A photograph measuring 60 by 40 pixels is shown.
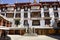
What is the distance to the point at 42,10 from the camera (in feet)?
146

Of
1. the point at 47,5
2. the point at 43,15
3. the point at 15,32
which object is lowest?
the point at 15,32

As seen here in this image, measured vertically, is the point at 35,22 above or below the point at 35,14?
below

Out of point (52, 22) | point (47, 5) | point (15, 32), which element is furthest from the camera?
point (47, 5)

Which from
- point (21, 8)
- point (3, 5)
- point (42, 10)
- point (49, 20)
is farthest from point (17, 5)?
point (49, 20)

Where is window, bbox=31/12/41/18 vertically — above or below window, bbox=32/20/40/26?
above

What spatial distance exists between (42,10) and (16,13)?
349 inches

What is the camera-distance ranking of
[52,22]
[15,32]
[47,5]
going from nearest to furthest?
[15,32] → [52,22] → [47,5]

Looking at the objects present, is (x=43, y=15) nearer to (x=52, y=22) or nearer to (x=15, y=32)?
(x=52, y=22)

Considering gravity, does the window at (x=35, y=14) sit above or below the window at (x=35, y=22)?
above

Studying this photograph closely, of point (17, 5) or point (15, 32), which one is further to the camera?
point (17, 5)

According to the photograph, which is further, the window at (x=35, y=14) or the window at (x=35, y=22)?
the window at (x=35, y=14)

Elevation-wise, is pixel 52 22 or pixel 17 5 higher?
pixel 17 5

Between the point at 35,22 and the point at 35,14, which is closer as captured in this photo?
the point at 35,22

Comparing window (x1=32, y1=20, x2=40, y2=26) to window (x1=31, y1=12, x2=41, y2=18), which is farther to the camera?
window (x1=31, y1=12, x2=41, y2=18)
